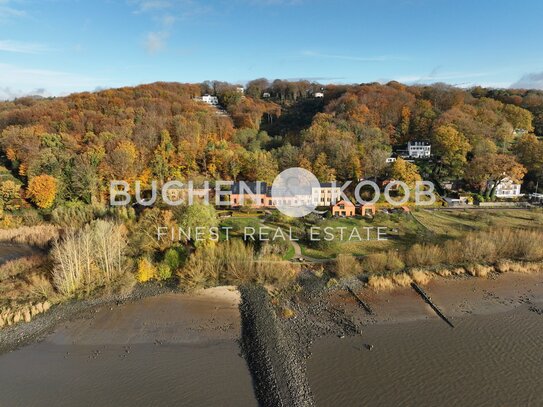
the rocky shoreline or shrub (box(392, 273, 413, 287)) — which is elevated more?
shrub (box(392, 273, 413, 287))

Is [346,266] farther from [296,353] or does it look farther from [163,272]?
[163,272]

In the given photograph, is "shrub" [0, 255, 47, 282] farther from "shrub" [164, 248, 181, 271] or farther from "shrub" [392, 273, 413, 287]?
"shrub" [392, 273, 413, 287]

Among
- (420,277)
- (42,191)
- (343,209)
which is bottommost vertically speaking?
(420,277)

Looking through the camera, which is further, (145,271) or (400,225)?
(400,225)

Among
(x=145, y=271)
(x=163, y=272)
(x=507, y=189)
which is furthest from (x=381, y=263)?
(x=507, y=189)

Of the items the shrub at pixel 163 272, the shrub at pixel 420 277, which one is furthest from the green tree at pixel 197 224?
the shrub at pixel 420 277

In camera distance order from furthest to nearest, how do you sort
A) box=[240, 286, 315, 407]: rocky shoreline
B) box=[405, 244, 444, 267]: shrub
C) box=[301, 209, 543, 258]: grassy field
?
box=[301, 209, 543, 258]: grassy field < box=[405, 244, 444, 267]: shrub < box=[240, 286, 315, 407]: rocky shoreline

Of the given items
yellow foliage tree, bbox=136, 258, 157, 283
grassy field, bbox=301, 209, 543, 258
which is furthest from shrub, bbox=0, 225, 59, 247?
grassy field, bbox=301, 209, 543, 258

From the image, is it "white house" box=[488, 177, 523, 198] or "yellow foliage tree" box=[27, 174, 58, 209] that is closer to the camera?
"yellow foliage tree" box=[27, 174, 58, 209]
